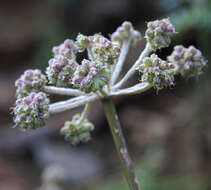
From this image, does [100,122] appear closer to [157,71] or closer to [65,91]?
[65,91]

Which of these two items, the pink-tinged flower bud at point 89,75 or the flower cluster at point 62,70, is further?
the flower cluster at point 62,70

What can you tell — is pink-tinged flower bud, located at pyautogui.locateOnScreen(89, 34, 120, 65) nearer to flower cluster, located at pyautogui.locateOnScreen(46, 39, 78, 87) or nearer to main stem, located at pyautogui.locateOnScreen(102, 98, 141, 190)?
flower cluster, located at pyautogui.locateOnScreen(46, 39, 78, 87)

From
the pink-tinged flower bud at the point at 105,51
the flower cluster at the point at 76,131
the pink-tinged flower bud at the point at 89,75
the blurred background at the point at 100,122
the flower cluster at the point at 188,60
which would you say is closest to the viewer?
the pink-tinged flower bud at the point at 89,75

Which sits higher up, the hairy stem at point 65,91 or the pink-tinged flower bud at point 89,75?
the hairy stem at point 65,91

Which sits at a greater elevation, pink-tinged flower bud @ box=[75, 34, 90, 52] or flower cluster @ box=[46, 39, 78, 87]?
pink-tinged flower bud @ box=[75, 34, 90, 52]

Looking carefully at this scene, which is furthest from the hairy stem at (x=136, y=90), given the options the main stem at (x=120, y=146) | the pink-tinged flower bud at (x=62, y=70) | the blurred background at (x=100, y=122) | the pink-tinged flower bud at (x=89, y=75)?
the blurred background at (x=100, y=122)

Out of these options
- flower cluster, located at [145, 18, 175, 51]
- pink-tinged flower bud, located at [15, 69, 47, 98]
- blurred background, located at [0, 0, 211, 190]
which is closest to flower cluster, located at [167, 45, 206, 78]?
flower cluster, located at [145, 18, 175, 51]

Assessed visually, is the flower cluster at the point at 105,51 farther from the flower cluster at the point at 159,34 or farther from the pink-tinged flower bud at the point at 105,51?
the flower cluster at the point at 159,34
